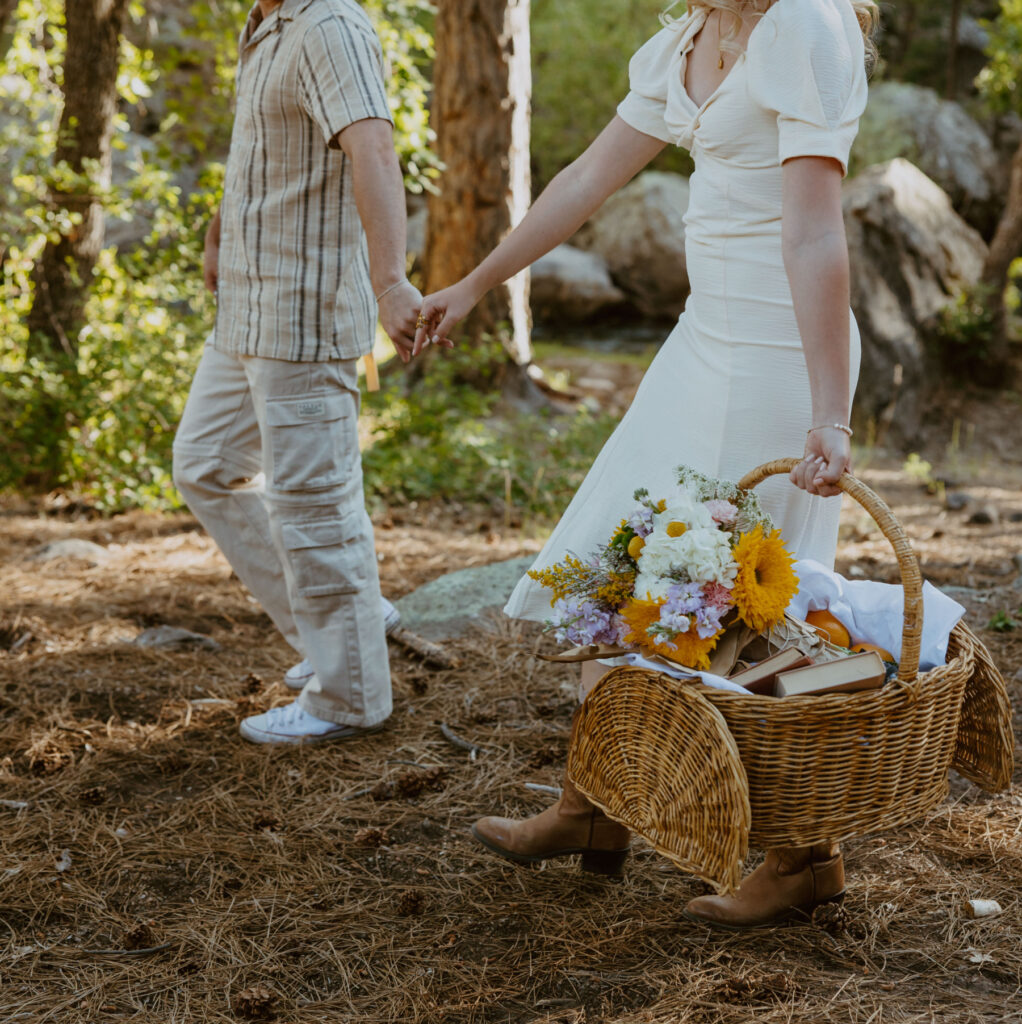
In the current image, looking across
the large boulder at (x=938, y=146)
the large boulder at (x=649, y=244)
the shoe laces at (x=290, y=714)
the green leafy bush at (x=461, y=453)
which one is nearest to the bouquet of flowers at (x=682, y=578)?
the shoe laces at (x=290, y=714)

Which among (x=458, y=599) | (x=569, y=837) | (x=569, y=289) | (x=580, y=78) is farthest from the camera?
(x=580, y=78)

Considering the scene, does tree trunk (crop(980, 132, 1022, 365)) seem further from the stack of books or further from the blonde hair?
the stack of books

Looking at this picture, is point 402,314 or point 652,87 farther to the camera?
point 402,314

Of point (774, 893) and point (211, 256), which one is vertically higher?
point (211, 256)

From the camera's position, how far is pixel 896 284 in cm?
919

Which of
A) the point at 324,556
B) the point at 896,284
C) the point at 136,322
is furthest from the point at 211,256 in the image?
the point at 896,284

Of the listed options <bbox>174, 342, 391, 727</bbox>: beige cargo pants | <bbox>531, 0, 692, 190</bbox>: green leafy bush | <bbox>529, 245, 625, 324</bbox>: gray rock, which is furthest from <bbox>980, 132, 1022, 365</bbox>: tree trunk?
<bbox>174, 342, 391, 727</bbox>: beige cargo pants

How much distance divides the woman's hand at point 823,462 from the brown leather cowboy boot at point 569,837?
0.79m

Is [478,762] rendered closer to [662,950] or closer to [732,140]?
[662,950]

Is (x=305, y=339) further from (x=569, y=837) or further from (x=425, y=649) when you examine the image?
(x=569, y=837)

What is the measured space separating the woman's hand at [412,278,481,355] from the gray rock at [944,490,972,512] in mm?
4437

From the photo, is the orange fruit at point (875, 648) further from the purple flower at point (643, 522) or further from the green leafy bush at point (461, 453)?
the green leafy bush at point (461, 453)

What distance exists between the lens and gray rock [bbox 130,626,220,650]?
12.0ft

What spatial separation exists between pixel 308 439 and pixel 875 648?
1.52 meters
